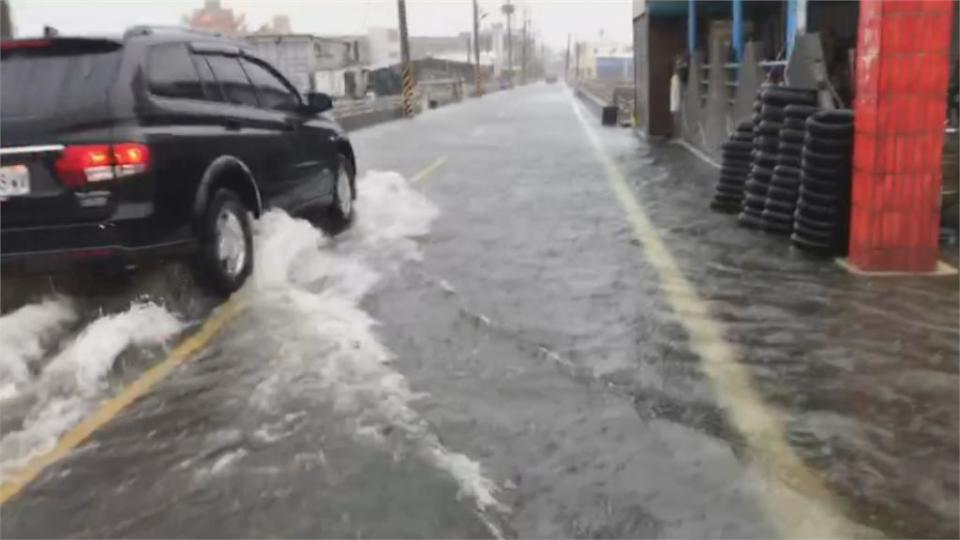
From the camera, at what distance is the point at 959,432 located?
166 inches

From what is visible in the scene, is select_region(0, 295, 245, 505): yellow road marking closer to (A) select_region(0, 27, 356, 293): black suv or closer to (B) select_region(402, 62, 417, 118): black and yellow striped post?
(A) select_region(0, 27, 356, 293): black suv

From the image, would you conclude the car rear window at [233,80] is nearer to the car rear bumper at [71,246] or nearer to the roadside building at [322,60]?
the car rear bumper at [71,246]

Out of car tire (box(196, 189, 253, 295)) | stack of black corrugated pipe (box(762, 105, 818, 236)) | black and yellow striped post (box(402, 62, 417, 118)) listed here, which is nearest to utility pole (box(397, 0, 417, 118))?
black and yellow striped post (box(402, 62, 417, 118))

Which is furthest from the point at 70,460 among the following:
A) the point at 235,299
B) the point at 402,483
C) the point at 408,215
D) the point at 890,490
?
the point at 408,215

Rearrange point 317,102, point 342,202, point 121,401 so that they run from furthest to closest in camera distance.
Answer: point 342,202
point 317,102
point 121,401

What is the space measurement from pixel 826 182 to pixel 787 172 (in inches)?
33.7

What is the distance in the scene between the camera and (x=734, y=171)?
10266 millimetres

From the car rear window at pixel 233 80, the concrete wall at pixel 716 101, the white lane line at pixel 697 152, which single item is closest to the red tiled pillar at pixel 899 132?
the car rear window at pixel 233 80

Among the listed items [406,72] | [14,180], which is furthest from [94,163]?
[406,72]

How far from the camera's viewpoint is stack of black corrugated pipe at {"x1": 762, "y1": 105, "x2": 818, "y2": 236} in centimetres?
836

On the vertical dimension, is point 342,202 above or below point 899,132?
below

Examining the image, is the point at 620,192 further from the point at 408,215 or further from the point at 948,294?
the point at 948,294

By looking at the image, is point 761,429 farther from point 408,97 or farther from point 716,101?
point 408,97

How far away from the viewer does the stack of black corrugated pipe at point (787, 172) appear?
8.36 m
